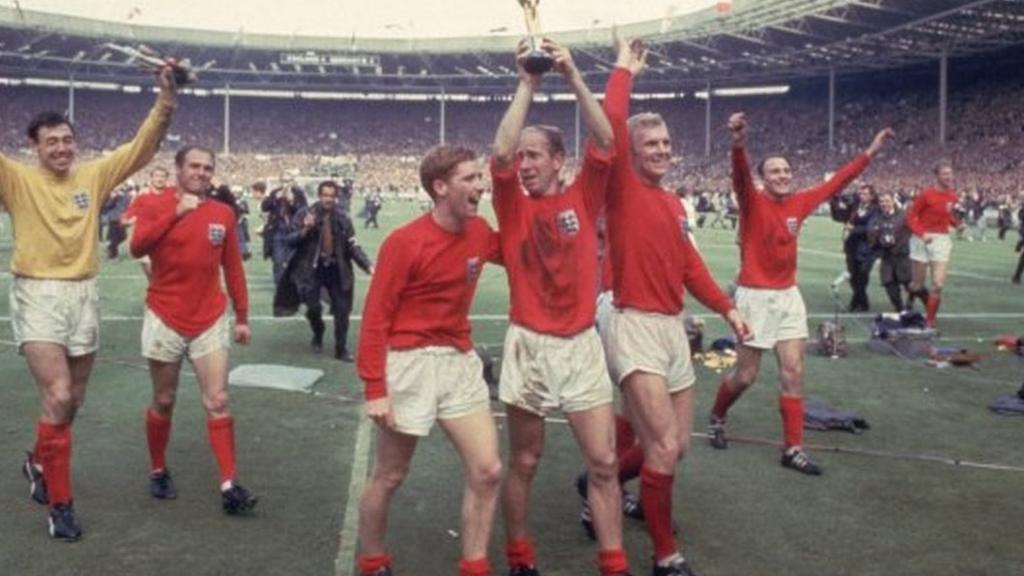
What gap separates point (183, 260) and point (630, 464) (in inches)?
110

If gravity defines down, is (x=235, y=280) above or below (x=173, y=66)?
below

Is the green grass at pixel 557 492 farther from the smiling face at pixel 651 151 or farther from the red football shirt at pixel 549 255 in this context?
the smiling face at pixel 651 151

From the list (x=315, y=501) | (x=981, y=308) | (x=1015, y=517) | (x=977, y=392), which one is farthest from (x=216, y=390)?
(x=981, y=308)

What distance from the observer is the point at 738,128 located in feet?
19.8

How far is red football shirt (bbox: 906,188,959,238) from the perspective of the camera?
1405 centimetres

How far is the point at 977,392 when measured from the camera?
988 centimetres

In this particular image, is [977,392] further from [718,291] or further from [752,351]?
[718,291]

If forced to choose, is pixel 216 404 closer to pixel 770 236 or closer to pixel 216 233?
pixel 216 233

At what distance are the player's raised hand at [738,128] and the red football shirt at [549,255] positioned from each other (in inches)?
57.0

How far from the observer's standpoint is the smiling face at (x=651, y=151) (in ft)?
17.2

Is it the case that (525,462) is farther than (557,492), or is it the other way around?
(557,492)

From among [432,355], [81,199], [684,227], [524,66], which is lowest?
[432,355]

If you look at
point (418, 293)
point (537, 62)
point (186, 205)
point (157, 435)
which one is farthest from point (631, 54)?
point (157, 435)

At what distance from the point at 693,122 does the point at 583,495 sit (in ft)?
223
